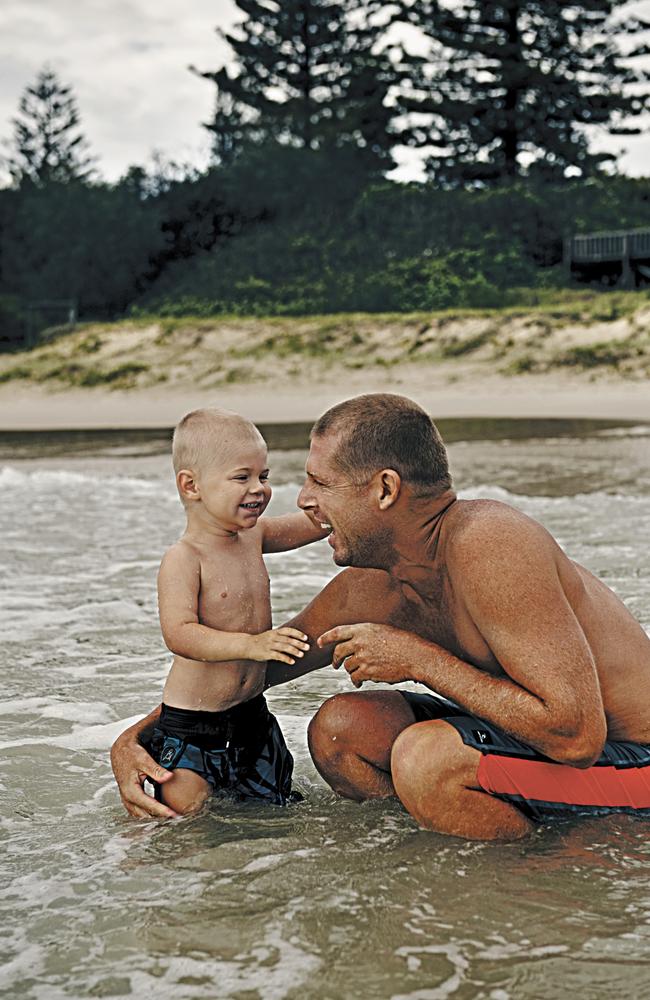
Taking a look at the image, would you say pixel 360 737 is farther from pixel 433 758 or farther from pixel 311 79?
pixel 311 79

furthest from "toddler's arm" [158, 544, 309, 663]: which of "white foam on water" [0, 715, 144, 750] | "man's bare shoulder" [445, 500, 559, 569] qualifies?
"white foam on water" [0, 715, 144, 750]

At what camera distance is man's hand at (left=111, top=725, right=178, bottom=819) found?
3.34 m

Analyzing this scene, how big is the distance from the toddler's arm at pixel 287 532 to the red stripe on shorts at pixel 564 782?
0.98 metres

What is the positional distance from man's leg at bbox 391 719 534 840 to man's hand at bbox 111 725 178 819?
26.3 inches

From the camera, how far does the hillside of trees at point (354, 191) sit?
29531 millimetres

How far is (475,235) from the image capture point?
30328 mm

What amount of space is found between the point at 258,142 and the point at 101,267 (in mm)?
7466

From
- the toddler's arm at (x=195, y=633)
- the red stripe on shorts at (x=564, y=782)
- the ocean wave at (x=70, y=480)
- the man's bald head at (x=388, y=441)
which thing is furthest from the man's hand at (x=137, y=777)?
the ocean wave at (x=70, y=480)

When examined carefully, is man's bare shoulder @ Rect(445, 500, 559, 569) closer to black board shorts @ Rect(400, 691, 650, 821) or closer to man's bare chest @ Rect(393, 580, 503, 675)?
man's bare chest @ Rect(393, 580, 503, 675)

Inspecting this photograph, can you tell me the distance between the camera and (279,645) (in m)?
3.04

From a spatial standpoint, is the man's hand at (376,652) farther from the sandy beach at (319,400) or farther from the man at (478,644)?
the sandy beach at (319,400)

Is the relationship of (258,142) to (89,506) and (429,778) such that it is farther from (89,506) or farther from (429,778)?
(429,778)

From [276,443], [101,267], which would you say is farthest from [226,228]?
[276,443]

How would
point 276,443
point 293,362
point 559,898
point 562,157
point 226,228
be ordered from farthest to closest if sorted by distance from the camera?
point 562,157, point 226,228, point 293,362, point 276,443, point 559,898
